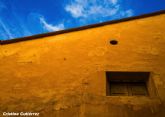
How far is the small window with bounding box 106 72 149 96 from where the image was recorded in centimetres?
426

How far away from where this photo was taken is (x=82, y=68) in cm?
463

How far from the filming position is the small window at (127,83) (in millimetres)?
4260

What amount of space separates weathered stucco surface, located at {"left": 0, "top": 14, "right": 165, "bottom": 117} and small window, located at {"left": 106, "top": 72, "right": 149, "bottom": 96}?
0.46 feet

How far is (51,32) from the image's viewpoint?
620 centimetres

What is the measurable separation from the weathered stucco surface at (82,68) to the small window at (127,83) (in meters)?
0.14

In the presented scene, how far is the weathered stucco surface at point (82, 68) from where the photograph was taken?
3656 millimetres

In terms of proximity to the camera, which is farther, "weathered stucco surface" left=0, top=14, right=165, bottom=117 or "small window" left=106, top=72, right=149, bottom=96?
"small window" left=106, top=72, right=149, bottom=96

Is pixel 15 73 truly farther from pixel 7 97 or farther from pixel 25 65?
pixel 7 97

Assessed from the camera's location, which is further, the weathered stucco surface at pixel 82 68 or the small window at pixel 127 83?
the small window at pixel 127 83

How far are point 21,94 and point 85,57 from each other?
1.78m

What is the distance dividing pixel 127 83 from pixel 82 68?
3.56 ft

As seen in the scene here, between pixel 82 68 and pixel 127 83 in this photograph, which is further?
pixel 82 68

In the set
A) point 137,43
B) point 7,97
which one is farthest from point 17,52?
point 137,43

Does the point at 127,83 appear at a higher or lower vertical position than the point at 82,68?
lower
